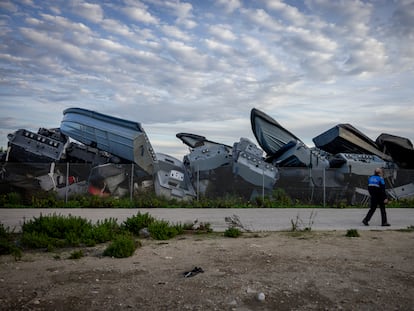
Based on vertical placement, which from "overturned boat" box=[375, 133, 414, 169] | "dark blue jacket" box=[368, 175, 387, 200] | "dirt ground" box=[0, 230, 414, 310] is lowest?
"dirt ground" box=[0, 230, 414, 310]

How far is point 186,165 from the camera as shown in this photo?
22.1 m

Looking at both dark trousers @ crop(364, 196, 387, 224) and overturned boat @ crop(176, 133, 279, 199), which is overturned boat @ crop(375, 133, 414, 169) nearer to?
overturned boat @ crop(176, 133, 279, 199)

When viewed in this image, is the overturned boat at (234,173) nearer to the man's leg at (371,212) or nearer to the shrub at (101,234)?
the man's leg at (371,212)

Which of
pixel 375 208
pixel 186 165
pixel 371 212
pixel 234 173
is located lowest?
pixel 371 212

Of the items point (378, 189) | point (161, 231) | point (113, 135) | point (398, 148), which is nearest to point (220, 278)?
point (161, 231)

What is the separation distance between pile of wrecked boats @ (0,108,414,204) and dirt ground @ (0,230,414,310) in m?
10.9

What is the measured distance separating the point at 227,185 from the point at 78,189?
6.79 metres

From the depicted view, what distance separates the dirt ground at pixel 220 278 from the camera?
210 inches

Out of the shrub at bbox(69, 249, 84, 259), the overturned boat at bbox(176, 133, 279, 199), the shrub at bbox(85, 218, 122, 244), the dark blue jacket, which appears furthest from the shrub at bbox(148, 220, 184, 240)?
the overturned boat at bbox(176, 133, 279, 199)

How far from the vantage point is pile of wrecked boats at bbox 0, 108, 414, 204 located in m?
19.4

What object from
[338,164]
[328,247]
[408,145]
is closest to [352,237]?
[328,247]

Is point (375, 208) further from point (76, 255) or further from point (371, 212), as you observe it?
point (76, 255)

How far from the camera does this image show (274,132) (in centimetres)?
2306

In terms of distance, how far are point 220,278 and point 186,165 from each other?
51.9 feet
